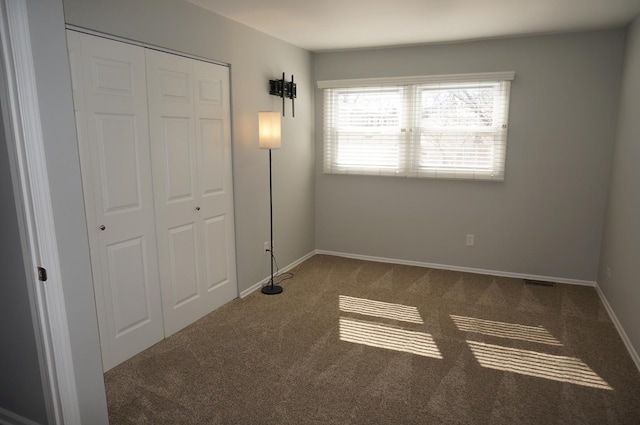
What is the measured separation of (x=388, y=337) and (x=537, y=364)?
3.41ft

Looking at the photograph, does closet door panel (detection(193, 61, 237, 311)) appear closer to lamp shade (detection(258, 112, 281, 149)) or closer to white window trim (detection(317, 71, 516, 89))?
lamp shade (detection(258, 112, 281, 149))

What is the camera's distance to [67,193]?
177cm

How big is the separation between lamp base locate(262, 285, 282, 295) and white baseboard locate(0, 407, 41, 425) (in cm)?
224

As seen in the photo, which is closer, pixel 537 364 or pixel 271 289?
pixel 537 364

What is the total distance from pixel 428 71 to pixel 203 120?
261 cm

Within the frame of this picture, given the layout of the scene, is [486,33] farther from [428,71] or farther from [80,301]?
[80,301]

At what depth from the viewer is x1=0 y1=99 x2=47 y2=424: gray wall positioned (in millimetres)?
1784

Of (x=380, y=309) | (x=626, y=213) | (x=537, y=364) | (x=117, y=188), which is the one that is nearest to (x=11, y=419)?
(x=117, y=188)

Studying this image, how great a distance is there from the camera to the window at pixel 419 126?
4.43 meters

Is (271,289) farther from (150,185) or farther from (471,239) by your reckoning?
(471,239)

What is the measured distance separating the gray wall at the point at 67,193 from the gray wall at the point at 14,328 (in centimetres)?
20

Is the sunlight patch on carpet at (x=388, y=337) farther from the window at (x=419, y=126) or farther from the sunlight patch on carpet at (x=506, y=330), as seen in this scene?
the window at (x=419, y=126)

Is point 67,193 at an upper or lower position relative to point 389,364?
upper

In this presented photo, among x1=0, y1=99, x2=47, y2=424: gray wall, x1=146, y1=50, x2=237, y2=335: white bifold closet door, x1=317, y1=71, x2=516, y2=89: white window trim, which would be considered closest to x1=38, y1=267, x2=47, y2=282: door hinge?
x1=0, y1=99, x2=47, y2=424: gray wall
